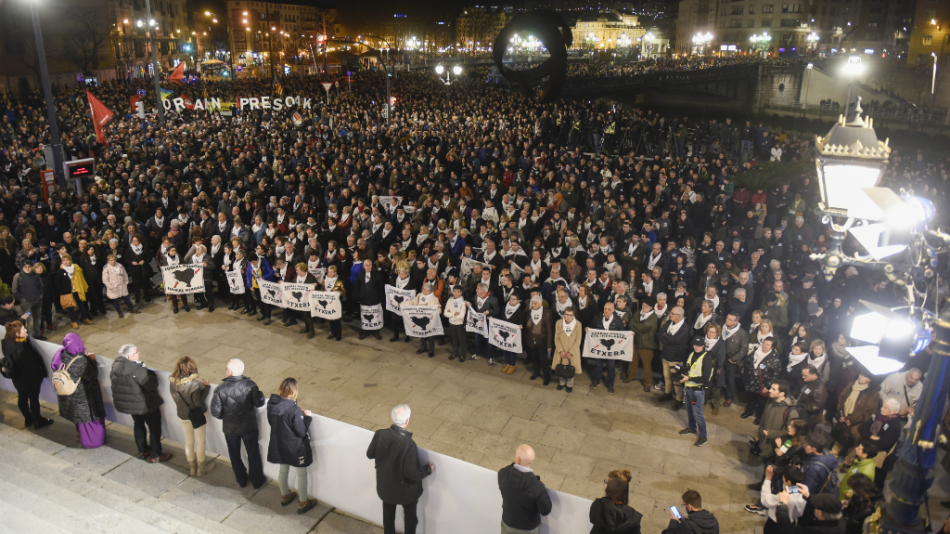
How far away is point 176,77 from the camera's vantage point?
91.6ft

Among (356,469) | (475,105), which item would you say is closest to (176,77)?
(475,105)

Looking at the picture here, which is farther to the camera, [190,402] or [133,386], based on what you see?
[133,386]

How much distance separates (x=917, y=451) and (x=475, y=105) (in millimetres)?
33084

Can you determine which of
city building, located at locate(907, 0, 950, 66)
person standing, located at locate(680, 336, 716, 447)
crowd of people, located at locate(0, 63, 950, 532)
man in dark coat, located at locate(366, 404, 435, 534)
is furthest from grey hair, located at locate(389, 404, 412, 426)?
city building, located at locate(907, 0, 950, 66)

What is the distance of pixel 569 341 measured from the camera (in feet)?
31.8

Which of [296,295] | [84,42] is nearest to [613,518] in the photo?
[296,295]

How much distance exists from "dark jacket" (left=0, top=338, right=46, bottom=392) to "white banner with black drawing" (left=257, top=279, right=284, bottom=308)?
14.0 ft

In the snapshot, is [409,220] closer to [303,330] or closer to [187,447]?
[303,330]

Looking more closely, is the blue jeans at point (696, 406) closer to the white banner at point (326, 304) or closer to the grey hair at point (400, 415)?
the grey hair at point (400, 415)

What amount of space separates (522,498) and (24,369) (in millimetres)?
6880

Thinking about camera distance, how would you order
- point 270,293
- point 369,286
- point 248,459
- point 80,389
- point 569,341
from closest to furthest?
point 248,459, point 80,389, point 569,341, point 369,286, point 270,293

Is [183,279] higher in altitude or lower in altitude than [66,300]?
higher

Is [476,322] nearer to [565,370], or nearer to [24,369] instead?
[565,370]

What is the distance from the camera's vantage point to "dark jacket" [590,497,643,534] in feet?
16.8
